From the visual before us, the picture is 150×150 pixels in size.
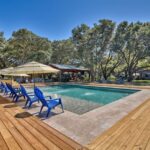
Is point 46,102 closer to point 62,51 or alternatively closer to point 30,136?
point 30,136

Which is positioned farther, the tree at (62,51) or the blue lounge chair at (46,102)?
the tree at (62,51)

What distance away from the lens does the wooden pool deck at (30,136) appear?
9.56ft

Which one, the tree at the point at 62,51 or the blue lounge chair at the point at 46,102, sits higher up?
the tree at the point at 62,51

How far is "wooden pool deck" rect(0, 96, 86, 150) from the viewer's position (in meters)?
2.91

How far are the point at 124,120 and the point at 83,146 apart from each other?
6.89 feet

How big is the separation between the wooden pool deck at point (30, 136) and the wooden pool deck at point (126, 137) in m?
0.51

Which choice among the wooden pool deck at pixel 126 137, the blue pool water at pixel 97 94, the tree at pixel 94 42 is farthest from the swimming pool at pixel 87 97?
the tree at pixel 94 42

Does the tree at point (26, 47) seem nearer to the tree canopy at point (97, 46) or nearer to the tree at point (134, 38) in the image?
the tree canopy at point (97, 46)

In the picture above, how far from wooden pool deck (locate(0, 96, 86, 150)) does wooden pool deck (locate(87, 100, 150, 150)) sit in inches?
20.2

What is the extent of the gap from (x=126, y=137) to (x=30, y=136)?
7.46ft

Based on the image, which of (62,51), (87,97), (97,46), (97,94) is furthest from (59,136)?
(62,51)

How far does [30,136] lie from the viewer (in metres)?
3.36

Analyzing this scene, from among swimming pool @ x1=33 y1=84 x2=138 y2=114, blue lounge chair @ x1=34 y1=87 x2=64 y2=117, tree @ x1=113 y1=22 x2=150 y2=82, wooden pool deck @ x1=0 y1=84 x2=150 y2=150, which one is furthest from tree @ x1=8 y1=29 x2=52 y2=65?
wooden pool deck @ x1=0 y1=84 x2=150 y2=150

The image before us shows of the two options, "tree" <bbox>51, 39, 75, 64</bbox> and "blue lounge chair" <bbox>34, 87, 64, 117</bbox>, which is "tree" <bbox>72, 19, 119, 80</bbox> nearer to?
"tree" <bbox>51, 39, 75, 64</bbox>
